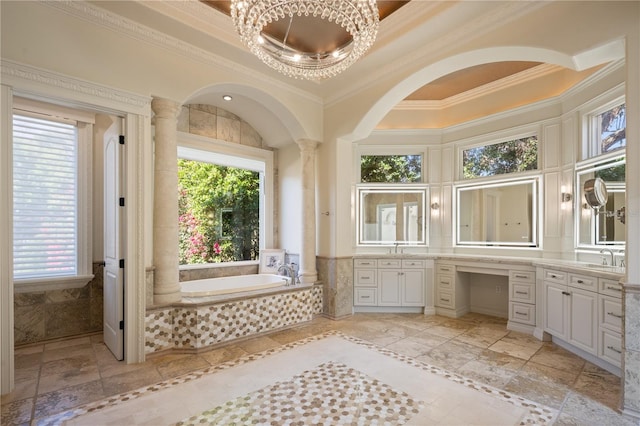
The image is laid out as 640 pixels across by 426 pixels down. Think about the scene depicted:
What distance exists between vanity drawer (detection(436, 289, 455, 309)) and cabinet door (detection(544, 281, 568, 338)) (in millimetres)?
1202

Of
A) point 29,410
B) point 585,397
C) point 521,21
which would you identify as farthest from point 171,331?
point 521,21

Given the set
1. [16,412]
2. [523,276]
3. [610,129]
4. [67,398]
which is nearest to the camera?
[16,412]

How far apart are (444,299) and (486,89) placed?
3224 mm

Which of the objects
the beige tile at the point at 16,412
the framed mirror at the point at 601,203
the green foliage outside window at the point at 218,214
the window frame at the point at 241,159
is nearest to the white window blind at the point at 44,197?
the window frame at the point at 241,159

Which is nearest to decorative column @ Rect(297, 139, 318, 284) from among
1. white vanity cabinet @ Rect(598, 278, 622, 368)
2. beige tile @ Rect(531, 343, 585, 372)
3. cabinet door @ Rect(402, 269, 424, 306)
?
cabinet door @ Rect(402, 269, 424, 306)

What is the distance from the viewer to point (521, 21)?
283cm

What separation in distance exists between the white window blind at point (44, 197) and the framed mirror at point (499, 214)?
5.33 meters

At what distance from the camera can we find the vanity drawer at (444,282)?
15.4 ft

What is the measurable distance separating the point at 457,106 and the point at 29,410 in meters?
6.05

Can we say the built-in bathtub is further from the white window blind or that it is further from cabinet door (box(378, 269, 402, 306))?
the white window blind

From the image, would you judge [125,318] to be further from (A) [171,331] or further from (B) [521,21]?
(B) [521,21]

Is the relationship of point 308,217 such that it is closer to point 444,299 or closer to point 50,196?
point 444,299

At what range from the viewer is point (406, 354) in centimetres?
326

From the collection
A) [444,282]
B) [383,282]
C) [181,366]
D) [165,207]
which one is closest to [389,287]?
[383,282]
